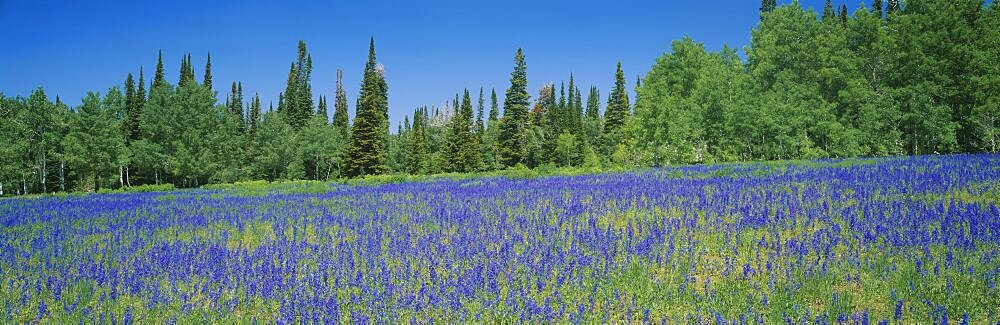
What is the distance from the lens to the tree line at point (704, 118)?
30953mm

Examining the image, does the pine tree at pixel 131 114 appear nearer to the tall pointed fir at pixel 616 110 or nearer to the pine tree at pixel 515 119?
the pine tree at pixel 515 119

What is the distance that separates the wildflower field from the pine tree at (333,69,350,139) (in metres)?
67.0

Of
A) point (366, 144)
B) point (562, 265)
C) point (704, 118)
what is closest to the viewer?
point (562, 265)

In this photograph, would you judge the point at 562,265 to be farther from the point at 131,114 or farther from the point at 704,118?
the point at 131,114

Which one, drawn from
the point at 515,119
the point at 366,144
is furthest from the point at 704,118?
the point at 366,144

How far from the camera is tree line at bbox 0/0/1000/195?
3095cm

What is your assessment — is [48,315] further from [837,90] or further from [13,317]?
[837,90]

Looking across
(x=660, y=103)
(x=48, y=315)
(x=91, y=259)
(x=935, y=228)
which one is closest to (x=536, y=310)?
(x=48, y=315)

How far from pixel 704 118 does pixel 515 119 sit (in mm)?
30703

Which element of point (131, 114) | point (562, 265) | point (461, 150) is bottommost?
point (562, 265)

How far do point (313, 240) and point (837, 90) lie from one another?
38.3 m

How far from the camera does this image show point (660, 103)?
3809cm

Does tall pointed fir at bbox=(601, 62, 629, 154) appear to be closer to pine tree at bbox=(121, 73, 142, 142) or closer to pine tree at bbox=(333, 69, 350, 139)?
pine tree at bbox=(333, 69, 350, 139)

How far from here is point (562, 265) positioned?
6.26 meters
